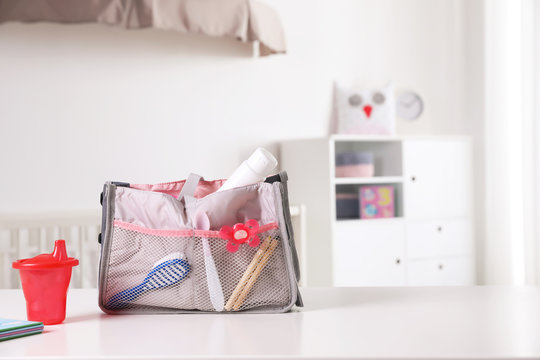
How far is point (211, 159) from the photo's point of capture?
3023 millimetres

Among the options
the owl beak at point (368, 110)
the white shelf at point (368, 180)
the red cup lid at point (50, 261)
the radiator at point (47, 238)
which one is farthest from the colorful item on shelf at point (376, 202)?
the red cup lid at point (50, 261)

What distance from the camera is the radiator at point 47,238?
247 centimetres

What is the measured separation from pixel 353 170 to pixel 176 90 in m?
0.95

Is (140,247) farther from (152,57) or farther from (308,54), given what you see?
(308,54)

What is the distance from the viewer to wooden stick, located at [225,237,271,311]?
3.23ft

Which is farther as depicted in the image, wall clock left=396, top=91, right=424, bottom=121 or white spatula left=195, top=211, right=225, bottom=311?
wall clock left=396, top=91, right=424, bottom=121

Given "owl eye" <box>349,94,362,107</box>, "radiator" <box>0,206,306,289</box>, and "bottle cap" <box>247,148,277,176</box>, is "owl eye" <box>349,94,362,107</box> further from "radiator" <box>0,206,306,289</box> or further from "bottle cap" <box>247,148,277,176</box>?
"bottle cap" <box>247,148,277,176</box>

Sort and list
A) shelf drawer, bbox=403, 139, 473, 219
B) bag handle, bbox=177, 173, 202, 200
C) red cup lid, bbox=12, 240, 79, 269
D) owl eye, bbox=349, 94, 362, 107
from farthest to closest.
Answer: owl eye, bbox=349, 94, 362, 107 < shelf drawer, bbox=403, 139, 473, 219 < bag handle, bbox=177, 173, 202, 200 < red cup lid, bbox=12, 240, 79, 269

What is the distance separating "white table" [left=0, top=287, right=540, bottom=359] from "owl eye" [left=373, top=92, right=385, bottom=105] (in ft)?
7.74

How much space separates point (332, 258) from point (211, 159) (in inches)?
29.3

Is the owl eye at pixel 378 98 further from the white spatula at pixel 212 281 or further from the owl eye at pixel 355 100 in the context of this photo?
the white spatula at pixel 212 281

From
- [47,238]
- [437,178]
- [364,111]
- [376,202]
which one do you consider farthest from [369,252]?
[47,238]

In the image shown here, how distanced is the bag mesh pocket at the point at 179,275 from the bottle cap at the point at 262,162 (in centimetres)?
10

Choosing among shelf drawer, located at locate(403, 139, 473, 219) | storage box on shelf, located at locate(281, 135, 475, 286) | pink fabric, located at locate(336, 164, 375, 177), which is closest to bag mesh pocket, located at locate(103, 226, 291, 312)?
storage box on shelf, located at locate(281, 135, 475, 286)
